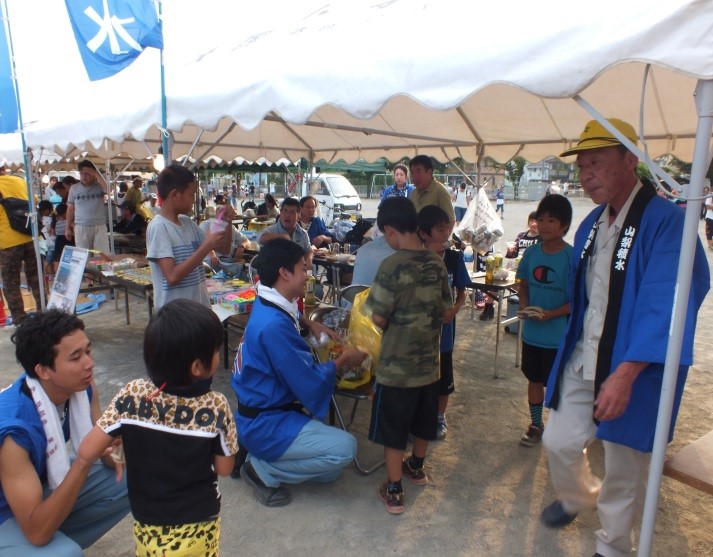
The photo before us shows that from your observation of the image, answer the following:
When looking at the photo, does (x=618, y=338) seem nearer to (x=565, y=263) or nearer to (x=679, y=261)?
(x=679, y=261)

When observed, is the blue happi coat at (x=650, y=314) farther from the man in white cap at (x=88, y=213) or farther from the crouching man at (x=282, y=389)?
the man in white cap at (x=88, y=213)

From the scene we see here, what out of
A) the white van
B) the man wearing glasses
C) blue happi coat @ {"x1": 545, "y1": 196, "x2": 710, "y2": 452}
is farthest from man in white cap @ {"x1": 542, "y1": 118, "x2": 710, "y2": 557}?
the white van

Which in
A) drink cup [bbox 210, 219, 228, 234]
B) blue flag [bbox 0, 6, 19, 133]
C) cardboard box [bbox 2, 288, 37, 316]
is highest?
blue flag [bbox 0, 6, 19, 133]

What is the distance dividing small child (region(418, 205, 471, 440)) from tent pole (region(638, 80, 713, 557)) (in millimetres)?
1268

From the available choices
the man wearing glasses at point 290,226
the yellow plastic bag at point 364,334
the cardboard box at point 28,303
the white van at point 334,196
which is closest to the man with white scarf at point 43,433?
the yellow plastic bag at point 364,334

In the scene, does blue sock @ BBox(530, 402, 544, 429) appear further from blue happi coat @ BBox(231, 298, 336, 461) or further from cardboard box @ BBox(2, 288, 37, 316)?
cardboard box @ BBox(2, 288, 37, 316)

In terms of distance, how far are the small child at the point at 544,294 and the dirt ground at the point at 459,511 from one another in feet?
1.25

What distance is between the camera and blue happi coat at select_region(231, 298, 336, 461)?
7.64 ft

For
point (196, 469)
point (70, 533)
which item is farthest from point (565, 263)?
point (70, 533)

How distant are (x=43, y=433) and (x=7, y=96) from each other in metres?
4.80

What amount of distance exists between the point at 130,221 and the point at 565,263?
9.08m

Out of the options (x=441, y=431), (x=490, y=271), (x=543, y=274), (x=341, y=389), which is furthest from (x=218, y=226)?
(x=490, y=271)

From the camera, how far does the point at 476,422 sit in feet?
11.8

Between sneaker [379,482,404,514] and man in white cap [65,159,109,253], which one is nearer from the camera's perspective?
sneaker [379,482,404,514]
